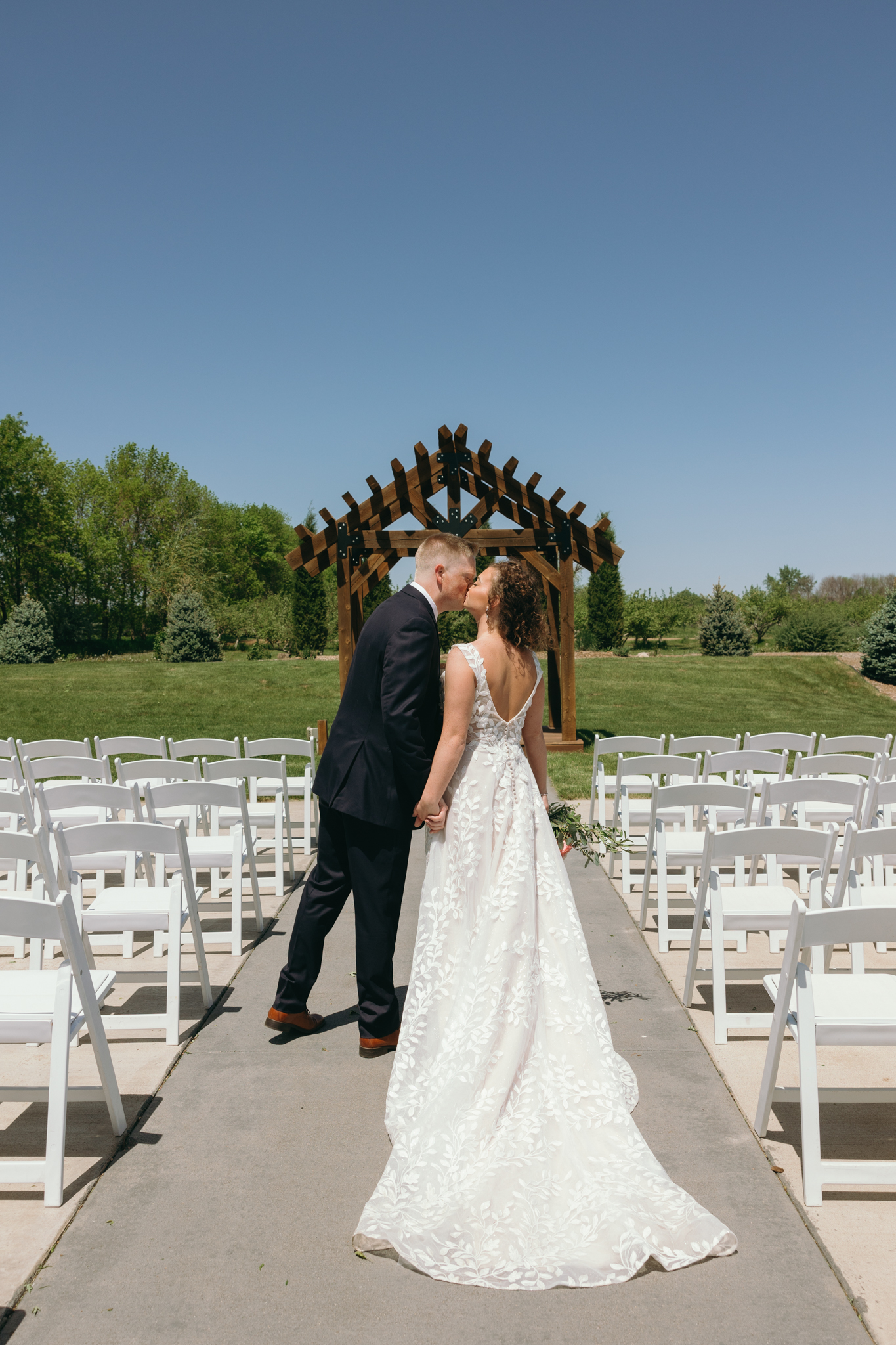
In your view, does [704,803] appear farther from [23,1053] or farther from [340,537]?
[340,537]

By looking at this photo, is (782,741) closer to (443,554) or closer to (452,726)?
(443,554)

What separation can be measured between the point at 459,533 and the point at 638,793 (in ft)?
19.3

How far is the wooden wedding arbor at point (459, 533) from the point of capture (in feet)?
40.5

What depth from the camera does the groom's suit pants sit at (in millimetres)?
4086

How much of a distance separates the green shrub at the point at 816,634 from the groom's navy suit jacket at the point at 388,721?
28.0m

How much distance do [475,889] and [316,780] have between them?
3.30ft

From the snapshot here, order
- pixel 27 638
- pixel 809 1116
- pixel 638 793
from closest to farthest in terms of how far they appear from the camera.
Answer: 1. pixel 809 1116
2. pixel 638 793
3. pixel 27 638

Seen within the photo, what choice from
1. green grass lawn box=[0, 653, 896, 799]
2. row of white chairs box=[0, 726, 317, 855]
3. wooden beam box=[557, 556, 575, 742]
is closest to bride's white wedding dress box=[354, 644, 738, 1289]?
row of white chairs box=[0, 726, 317, 855]

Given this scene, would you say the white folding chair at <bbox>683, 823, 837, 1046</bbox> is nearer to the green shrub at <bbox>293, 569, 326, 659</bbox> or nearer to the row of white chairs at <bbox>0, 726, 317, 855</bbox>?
the row of white chairs at <bbox>0, 726, 317, 855</bbox>

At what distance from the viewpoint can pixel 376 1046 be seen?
4.14 meters

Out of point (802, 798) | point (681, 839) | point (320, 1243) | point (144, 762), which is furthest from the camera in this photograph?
point (144, 762)

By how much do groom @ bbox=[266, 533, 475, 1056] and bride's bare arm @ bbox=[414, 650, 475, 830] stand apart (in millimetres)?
336

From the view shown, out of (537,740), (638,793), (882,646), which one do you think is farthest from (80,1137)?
(882,646)

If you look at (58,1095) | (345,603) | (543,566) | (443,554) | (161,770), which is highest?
(543,566)
